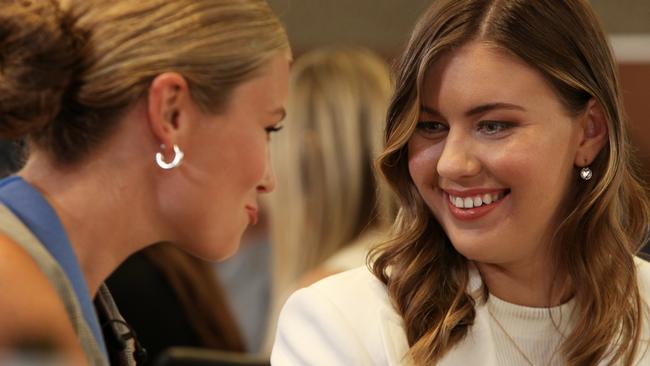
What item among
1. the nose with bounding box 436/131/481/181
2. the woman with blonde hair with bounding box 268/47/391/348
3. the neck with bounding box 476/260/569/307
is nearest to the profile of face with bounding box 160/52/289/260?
the nose with bounding box 436/131/481/181

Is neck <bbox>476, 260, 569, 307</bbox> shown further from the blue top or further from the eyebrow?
the blue top

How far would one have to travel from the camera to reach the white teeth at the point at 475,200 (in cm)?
206

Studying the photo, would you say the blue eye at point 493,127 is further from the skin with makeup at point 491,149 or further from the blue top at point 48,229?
the blue top at point 48,229

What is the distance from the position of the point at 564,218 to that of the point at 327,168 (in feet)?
3.66

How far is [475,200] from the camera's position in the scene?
6.76 feet

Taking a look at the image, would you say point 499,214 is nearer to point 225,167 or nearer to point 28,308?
point 225,167

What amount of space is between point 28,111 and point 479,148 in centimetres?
78

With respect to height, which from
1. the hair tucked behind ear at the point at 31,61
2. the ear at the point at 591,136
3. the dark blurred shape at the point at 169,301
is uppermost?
the hair tucked behind ear at the point at 31,61

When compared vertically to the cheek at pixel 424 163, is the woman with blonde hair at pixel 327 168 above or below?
below

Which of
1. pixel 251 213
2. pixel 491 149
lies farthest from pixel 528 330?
pixel 251 213

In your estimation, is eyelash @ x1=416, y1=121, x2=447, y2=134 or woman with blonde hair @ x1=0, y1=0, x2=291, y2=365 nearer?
woman with blonde hair @ x1=0, y1=0, x2=291, y2=365

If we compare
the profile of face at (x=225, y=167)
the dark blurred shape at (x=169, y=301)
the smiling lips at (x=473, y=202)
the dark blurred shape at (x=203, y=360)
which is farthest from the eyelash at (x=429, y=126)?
the dark blurred shape at (x=169, y=301)

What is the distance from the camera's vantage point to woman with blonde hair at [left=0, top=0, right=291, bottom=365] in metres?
1.59

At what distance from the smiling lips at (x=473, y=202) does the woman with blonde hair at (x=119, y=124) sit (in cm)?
45
